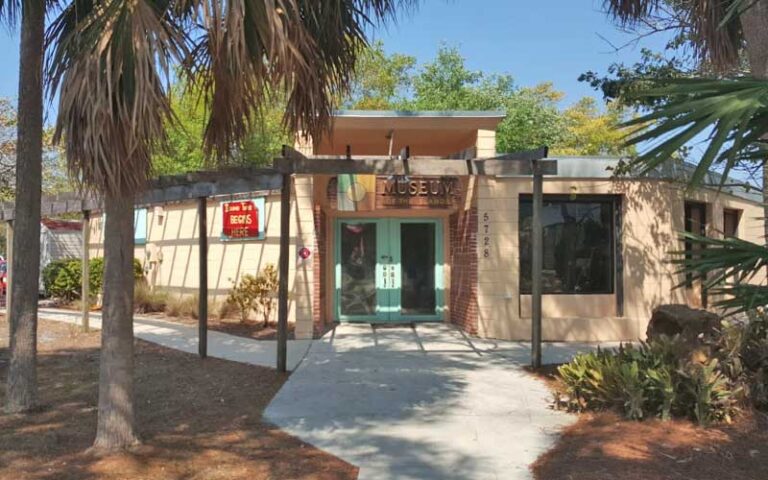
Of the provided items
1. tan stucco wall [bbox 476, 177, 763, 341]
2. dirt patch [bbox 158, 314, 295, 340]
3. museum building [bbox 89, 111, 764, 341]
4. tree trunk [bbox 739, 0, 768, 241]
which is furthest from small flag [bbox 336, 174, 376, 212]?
tree trunk [bbox 739, 0, 768, 241]

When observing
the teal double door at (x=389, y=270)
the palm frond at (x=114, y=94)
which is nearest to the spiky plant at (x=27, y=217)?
the palm frond at (x=114, y=94)

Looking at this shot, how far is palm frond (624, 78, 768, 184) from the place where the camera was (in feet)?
8.34

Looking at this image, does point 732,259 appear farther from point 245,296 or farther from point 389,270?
point 245,296

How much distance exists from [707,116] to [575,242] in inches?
402

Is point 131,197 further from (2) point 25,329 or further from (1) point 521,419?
(1) point 521,419

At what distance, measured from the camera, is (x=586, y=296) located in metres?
12.4

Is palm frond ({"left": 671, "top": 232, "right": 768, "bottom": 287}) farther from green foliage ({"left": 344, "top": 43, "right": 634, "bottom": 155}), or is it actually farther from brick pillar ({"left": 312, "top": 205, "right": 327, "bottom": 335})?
green foliage ({"left": 344, "top": 43, "right": 634, "bottom": 155})

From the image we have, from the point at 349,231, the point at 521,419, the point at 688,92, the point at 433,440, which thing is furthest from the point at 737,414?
the point at 349,231

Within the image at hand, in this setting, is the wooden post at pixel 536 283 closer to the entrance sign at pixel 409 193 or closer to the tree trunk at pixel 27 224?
the entrance sign at pixel 409 193

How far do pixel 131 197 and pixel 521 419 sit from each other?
170 inches

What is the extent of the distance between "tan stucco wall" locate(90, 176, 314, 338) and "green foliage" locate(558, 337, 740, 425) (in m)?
6.22

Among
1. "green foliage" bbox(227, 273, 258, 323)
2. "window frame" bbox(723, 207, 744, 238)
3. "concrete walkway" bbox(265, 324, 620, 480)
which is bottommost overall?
"concrete walkway" bbox(265, 324, 620, 480)

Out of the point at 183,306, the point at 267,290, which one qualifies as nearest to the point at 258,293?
the point at 267,290

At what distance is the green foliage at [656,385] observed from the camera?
6.18 meters
